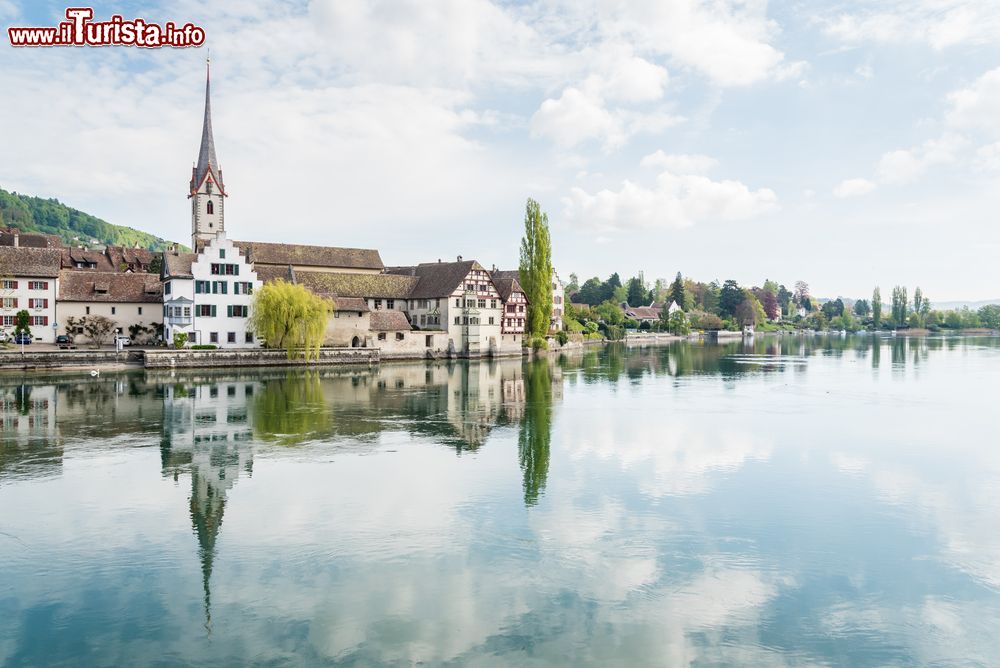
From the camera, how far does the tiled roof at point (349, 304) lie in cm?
6200

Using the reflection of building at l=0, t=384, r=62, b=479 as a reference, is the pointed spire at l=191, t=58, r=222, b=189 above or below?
above

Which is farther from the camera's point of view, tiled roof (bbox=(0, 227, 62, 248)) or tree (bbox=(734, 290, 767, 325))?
tree (bbox=(734, 290, 767, 325))

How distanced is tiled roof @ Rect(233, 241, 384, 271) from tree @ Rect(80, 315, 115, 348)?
574 inches

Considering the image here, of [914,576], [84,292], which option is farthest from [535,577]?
[84,292]

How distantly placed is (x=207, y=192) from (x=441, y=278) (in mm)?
23661

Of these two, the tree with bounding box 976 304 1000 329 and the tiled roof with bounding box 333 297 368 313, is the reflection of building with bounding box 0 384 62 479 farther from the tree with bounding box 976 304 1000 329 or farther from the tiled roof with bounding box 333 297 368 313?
the tree with bounding box 976 304 1000 329

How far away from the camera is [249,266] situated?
190 ft

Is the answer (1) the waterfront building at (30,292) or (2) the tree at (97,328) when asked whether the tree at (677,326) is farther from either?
(1) the waterfront building at (30,292)

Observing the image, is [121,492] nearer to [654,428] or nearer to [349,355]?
[654,428]

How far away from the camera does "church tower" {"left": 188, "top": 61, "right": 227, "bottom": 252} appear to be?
70688mm

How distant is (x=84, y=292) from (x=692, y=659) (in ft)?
193

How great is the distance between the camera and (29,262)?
185 feet

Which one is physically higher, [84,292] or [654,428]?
[84,292]

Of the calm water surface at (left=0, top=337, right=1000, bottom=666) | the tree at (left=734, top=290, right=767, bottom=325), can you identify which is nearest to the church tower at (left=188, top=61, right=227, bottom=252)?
the calm water surface at (left=0, top=337, right=1000, bottom=666)
